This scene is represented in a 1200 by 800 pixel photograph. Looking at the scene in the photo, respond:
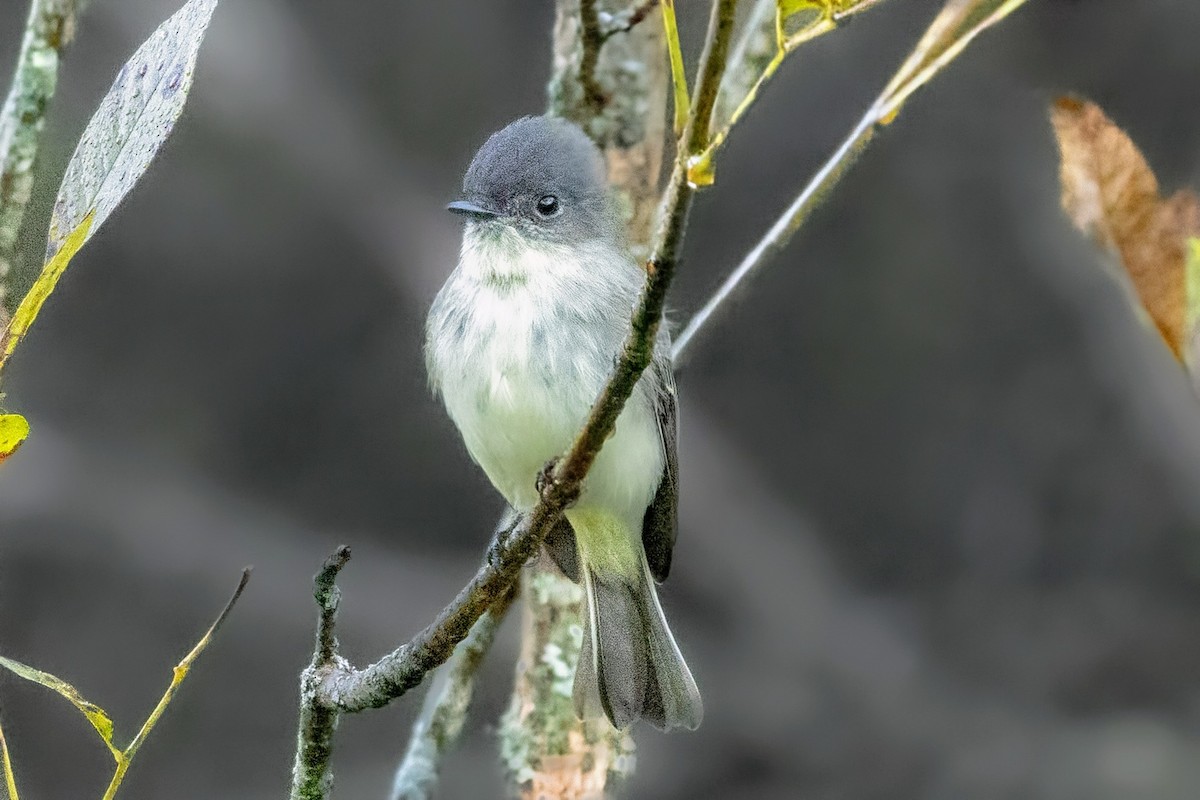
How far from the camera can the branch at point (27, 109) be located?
1.56 metres

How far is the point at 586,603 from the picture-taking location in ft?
8.05

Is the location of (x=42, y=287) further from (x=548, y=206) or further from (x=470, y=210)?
(x=548, y=206)

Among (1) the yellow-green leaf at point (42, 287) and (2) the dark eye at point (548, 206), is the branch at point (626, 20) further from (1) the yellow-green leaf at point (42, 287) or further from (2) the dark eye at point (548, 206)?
(1) the yellow-green leaf at point (42, 287)

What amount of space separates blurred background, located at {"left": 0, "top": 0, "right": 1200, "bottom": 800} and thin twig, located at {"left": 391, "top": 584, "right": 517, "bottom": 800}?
4.63 ft

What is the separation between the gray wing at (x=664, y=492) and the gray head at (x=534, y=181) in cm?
27

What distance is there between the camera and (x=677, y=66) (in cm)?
85

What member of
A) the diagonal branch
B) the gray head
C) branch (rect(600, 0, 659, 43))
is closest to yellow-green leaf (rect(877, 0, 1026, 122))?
the diagonal branch

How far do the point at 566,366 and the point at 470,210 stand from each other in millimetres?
290

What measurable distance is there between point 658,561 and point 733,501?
6.10 feet

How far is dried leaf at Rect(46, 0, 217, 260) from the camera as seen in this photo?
86 cm

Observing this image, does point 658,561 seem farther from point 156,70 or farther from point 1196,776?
point 1196,776

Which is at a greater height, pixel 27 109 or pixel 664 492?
pixel 27 109

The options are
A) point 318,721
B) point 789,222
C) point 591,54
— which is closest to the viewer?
point 318,721

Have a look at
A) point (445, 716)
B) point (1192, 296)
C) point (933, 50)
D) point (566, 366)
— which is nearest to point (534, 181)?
point (566, 366)
